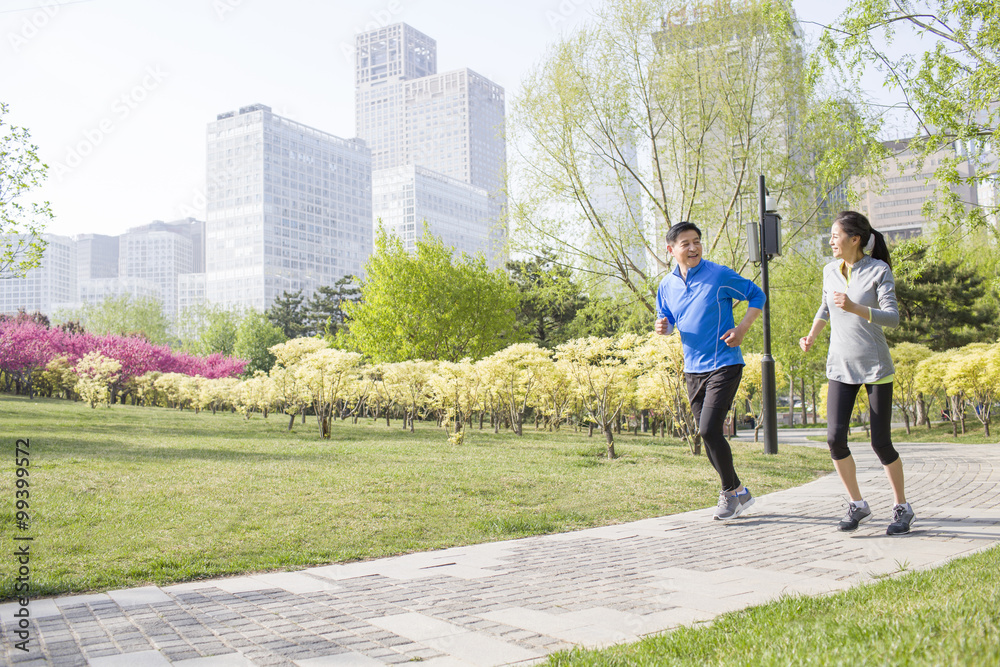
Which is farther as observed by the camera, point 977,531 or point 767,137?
point 767,137

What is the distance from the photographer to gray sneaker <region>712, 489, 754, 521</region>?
4980 mm

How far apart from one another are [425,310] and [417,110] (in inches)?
6880

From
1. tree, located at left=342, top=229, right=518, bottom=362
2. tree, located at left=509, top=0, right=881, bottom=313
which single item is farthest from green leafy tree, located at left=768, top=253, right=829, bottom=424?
tree, located at left=342, top=229, right=518, bottom=362

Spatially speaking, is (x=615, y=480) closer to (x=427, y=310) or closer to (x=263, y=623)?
(x=263, y=623)

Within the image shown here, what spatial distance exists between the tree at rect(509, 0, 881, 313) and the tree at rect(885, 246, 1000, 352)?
10229mm

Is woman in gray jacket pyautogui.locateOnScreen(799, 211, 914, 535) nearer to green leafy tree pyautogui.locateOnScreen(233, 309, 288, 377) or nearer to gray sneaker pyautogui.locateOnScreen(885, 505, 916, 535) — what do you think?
gray sneaker pyautogui.locateOnScreen(885, 505, 916, 535)

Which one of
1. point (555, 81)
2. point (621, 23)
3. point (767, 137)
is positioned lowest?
point (767, 137)

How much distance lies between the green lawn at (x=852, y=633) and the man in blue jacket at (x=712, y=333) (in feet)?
6.78

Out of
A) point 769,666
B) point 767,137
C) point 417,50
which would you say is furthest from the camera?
point 417,50

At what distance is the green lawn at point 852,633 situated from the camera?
190cm

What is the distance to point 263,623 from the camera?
9.28 feet

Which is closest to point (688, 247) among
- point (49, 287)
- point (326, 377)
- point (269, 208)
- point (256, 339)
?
point (326, 377)

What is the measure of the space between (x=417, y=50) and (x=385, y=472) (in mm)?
200782

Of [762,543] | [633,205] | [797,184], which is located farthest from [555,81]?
[762,543]
